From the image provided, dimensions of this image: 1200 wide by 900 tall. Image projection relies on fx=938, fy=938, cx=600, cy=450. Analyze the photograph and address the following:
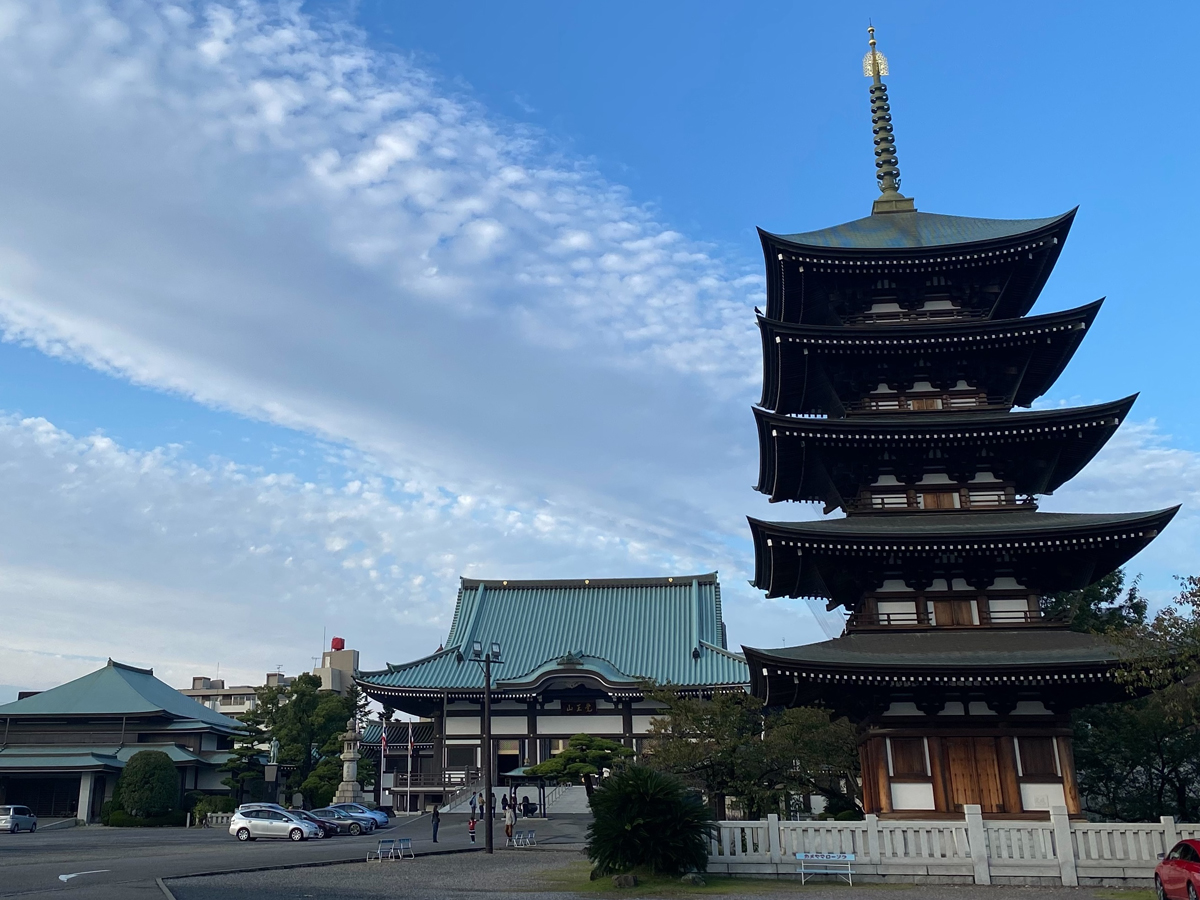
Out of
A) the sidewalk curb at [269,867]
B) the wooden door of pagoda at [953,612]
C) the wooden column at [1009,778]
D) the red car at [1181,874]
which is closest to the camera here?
the red car at [1181,874]

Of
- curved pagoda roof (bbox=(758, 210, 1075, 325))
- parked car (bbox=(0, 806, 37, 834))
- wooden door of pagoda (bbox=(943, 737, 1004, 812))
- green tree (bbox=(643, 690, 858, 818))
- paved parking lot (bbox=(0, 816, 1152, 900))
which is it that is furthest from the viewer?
parked car (bbox=(0, 806, 37, 834))

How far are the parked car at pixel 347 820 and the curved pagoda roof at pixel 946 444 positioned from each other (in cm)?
2559

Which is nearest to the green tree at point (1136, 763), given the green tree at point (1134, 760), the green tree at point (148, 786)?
the green tree at point (1134, 760)

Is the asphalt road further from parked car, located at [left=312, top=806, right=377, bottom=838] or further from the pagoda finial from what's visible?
the pagoda finial

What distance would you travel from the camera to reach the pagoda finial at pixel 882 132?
3341 centimetres

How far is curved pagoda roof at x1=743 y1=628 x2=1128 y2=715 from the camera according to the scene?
69.2 feet

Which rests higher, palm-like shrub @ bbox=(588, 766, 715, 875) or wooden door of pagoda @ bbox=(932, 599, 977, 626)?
wooden door of pagoda @ bbox=(932, 599, 977, 626)

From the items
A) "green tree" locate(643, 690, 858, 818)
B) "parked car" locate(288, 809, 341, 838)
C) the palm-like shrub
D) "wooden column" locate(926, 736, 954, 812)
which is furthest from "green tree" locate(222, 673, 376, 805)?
"wooden column" locate(926, 736, 954, 812)

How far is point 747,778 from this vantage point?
26.8 meters

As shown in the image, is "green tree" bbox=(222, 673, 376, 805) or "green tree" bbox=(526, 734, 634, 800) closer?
"green tree" bbox=(526, 734, 634, 800)

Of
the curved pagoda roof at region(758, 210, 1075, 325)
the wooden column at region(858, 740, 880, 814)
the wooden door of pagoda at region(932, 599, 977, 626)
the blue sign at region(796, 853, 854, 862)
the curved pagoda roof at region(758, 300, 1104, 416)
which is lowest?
the blue sign at region(796, 853, 854, 862)

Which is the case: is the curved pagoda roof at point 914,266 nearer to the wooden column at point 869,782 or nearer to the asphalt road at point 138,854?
the wooden column at point 869,782

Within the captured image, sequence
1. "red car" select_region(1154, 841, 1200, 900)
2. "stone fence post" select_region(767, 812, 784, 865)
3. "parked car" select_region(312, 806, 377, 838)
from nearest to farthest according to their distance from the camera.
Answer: "red car" select_region(1154, 841, 1200, 900)
"stone fence post" select_region(767, 812, 784, 865)
"parked car" select_region(312, 806, 377, 838)

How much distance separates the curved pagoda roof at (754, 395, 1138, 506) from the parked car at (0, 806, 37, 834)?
41086 millimetres
